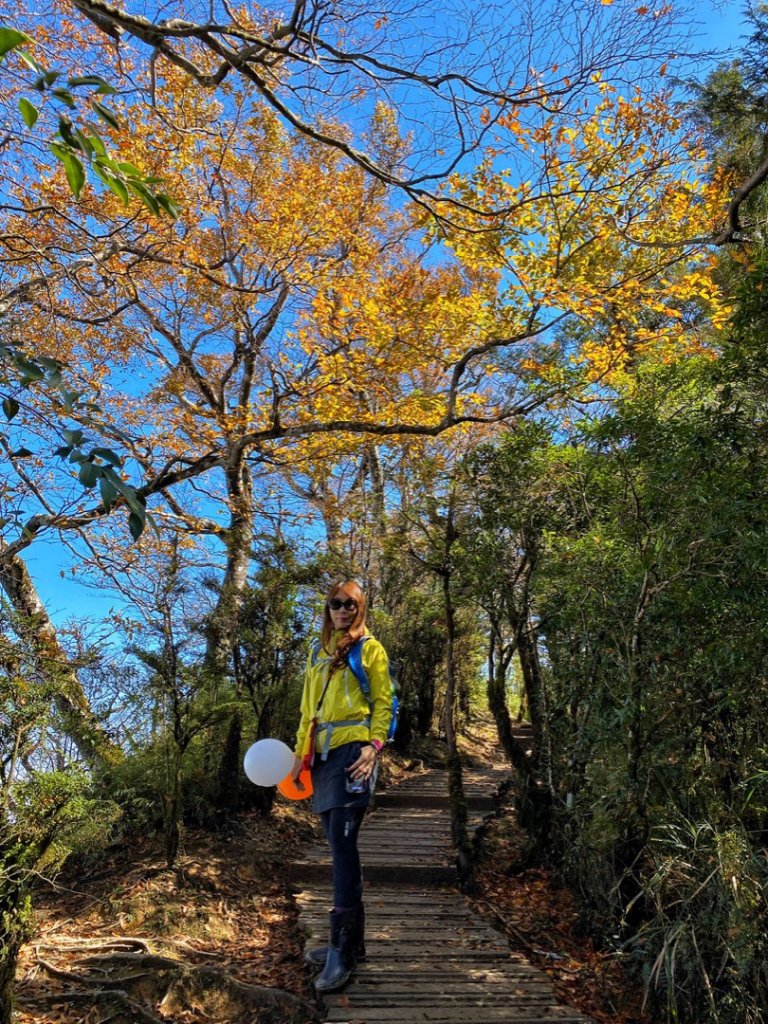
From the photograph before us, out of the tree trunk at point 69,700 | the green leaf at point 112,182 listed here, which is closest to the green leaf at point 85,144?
the green leaf at point 112,182

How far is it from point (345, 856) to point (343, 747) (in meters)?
0.53

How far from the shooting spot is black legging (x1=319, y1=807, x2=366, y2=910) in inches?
128

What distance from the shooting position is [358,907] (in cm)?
330

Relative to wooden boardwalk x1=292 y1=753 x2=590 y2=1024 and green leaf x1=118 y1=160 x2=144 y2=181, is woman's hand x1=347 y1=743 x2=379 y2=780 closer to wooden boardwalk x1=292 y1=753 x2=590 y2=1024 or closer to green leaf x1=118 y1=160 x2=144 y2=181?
wooden boardwalk x1=292 y1=753 x2=590 y2=1024

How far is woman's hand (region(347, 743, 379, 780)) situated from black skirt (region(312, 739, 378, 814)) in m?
0.05

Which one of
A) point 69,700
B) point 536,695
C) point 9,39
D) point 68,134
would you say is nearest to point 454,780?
point 536,695

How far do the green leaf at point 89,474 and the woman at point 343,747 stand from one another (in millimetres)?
2543

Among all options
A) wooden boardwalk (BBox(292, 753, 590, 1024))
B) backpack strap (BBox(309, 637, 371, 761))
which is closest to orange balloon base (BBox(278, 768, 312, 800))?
backpack strap (BBox(309, 637, 371, 761))

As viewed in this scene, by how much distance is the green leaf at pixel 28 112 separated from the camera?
1044mm

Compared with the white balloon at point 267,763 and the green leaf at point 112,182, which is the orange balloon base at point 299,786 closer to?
the white balloon at point 267,763

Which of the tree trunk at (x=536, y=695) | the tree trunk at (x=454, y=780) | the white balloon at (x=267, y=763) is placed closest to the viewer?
the white balloon at (x=267, y=763)

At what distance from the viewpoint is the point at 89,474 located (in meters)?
1.09

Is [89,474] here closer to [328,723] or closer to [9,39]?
[9,39]

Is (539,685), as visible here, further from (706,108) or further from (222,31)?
(706,108)
